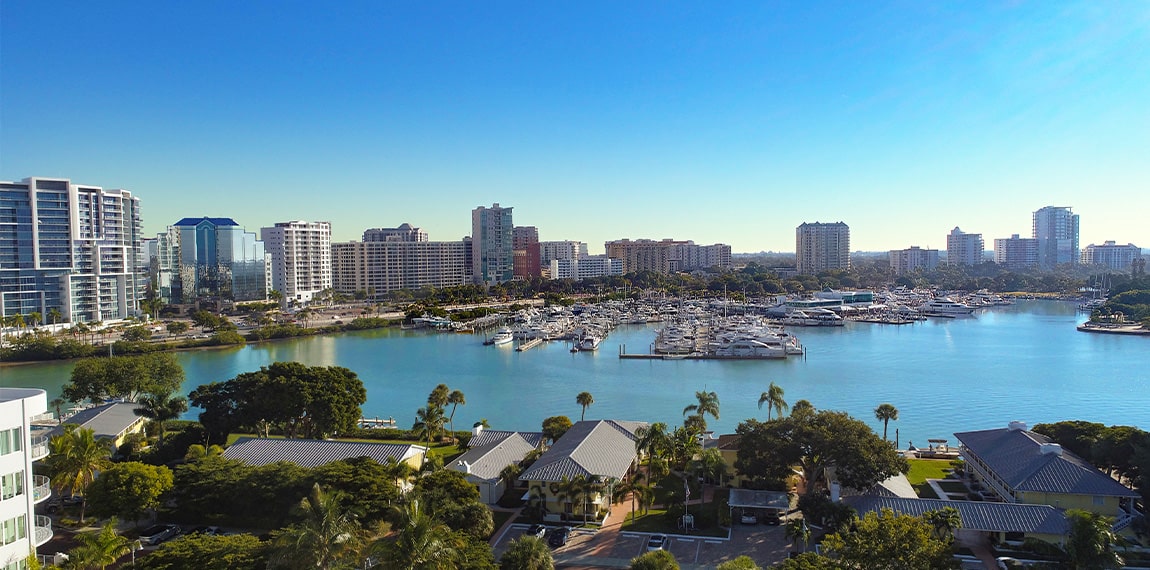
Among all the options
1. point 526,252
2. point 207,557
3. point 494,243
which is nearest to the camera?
point 207,557

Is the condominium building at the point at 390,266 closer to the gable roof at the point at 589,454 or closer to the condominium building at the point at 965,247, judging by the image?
the gable roof at the point at 589,454

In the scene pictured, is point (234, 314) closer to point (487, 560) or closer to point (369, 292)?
point (369, 292)

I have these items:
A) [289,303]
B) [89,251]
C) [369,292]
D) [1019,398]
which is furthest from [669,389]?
[369,292]

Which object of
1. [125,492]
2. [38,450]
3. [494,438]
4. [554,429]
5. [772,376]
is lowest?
[772,376]

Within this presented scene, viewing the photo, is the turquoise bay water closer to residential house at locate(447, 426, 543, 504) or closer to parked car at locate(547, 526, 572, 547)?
residential house at locate(447, 426, 543, 504)

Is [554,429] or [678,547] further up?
[554,429]

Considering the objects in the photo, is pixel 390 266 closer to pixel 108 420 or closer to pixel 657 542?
pixel 108 420

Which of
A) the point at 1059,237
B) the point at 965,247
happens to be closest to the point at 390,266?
the point at 965,247

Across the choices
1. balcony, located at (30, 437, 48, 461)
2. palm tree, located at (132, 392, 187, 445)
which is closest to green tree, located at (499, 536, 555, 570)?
balcony, located at (30, 437, 48, 461)
